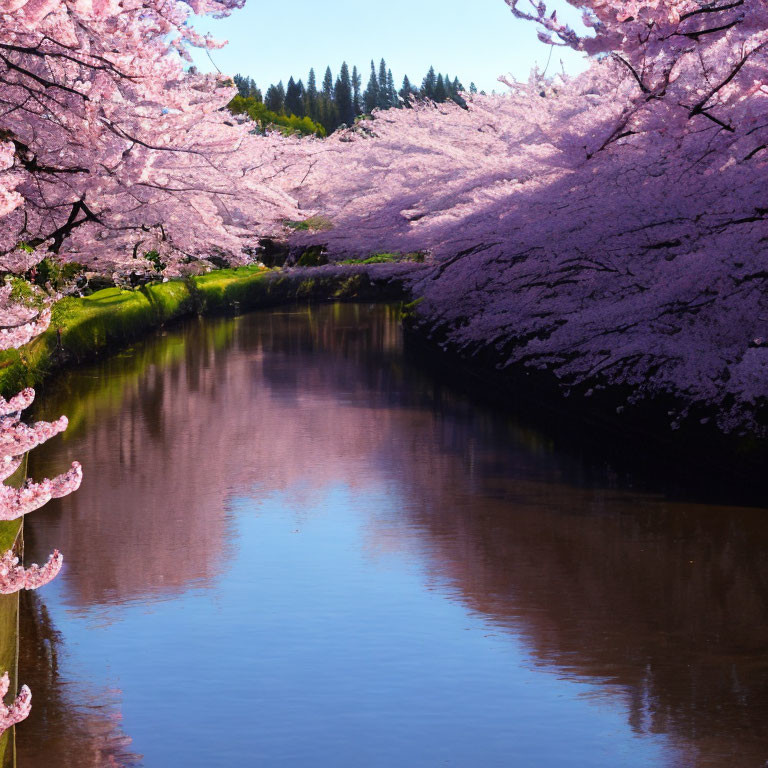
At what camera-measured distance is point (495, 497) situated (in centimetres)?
1425

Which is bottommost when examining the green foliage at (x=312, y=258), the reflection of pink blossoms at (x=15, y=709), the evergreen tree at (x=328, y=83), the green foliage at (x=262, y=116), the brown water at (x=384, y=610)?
the brown water at (x=384, y=610)

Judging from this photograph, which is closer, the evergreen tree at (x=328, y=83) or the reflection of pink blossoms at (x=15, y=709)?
the reflection of pink blossoms at (x=15, y=709)

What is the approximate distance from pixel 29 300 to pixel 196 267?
1827cm

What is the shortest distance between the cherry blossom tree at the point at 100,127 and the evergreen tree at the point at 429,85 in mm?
92745

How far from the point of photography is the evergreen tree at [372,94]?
138m

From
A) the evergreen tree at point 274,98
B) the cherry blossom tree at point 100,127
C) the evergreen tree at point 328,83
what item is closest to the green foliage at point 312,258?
the cherry blossom tree at point 100,127

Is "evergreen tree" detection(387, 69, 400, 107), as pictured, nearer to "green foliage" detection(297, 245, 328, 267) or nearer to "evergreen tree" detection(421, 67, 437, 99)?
"evergreen tree" detection(421, 67, 437, 99)

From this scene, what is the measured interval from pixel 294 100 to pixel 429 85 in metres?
17.1

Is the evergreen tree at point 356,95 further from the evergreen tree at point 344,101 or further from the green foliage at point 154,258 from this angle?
the green foliage at point 154,258

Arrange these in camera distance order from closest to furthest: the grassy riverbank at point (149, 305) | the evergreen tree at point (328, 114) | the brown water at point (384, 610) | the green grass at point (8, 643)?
the green grass at point (8, 643) → the brown water at point (384, 610) → the grassy riverbank at point (149, 305) → the evergreen tree at point (328, 114)

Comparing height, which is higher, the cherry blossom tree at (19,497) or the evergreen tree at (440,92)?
the evergreen tree at (440,92)

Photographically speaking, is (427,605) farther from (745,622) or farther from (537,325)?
(537,325)

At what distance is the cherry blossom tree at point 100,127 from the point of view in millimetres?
9492

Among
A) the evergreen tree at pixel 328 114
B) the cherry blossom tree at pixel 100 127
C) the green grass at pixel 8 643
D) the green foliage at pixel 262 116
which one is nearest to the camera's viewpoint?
the green grass at pixel 8 643
